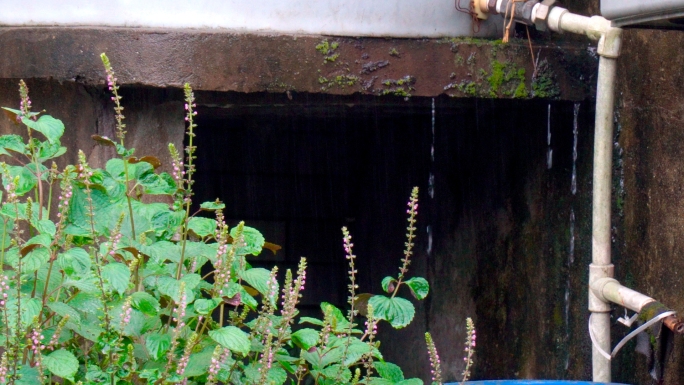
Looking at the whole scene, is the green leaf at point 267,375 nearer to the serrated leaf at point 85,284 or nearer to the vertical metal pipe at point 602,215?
the serrated leaf at point 85,284

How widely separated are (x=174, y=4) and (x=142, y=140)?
0.43 meters

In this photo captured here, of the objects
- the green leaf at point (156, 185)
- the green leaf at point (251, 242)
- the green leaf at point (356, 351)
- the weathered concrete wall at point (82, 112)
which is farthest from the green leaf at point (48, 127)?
the green leaf at point (356, 351)

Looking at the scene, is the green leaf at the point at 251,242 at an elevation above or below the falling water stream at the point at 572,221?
below

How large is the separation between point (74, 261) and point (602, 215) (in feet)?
4.93

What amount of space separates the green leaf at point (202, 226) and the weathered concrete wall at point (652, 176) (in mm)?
1304

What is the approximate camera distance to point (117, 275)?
4.95 ft

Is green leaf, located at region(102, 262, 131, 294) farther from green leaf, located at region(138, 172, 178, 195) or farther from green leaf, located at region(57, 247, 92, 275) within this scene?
green leaf, located at region(138, 172, 178, 195)

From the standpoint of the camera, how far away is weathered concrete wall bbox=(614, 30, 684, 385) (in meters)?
2.19

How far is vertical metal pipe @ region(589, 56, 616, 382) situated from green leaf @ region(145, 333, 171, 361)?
132 cm

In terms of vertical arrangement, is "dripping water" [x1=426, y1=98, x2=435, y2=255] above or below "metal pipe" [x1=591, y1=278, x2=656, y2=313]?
above

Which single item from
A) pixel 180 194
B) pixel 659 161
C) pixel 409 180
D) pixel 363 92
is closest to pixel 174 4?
pixel 363 92

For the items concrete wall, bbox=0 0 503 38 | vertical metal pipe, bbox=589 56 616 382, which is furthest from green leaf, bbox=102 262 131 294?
vertical metal pipe, bbox=589 56 616 382

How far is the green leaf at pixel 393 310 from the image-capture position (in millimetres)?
1658

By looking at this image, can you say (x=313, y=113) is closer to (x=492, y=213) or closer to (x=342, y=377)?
(x=492, y=213)
